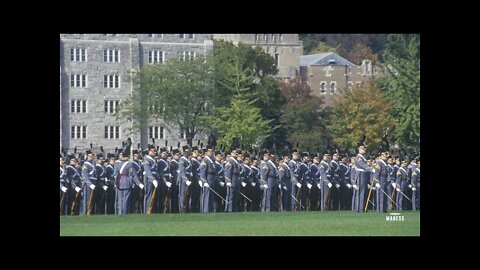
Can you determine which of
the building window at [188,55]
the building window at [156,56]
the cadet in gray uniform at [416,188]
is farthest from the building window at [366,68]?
the building window at [156,56]

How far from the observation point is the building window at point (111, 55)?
3072cm

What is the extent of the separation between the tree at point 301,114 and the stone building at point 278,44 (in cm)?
34

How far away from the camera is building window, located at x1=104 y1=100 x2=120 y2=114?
30.9 meters

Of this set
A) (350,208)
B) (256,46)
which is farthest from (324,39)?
(350,208)

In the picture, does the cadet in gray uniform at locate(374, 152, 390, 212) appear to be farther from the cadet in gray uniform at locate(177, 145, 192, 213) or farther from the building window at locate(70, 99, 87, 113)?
the building window at locate(70, 99, 87, 113)

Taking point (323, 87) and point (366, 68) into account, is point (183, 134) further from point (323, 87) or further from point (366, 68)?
point (366, 68)

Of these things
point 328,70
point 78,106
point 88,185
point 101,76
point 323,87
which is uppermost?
point 328,70

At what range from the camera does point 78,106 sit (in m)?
30.8

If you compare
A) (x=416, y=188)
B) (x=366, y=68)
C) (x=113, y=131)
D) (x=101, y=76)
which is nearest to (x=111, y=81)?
(x=101, y=76)

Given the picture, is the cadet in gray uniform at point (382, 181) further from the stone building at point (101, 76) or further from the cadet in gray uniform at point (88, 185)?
the cadet in gray uniform at point (88, 185)

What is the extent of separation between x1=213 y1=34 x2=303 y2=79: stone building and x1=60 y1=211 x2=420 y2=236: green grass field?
3093mm

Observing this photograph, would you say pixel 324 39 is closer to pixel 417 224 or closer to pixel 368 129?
pixel 368 129

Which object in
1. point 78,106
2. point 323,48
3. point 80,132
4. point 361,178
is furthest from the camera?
point 361,178

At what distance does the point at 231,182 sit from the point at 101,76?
141 inches
